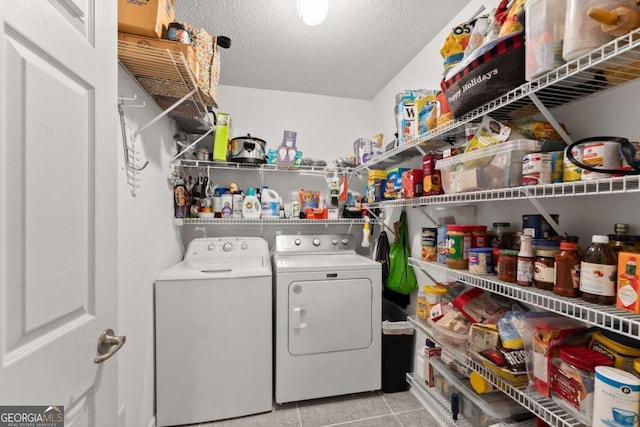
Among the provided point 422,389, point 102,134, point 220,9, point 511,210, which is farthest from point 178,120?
point 422,389

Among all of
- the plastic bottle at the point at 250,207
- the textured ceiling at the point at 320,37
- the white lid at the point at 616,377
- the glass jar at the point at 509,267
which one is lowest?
the white lid at the point at 616,377

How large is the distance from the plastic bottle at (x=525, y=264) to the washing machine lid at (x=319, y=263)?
1149 mm

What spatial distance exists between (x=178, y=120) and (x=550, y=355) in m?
2.55

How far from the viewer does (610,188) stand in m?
0.67

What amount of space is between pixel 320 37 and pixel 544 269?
189 centimetres

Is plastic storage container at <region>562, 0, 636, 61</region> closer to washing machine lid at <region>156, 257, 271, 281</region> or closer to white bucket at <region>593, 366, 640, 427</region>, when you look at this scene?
white bucket at <region>593, 366, 640, 427</region>

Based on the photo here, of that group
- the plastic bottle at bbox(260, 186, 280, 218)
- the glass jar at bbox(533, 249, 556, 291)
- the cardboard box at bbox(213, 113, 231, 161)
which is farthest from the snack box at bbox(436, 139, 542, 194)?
the cardboard box at bbox(213, 113, 231, 161)

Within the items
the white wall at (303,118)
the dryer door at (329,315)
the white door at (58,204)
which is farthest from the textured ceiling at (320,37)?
the dryer door at (329,315)

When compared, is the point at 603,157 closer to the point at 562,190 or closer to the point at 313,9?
the point at 562,190

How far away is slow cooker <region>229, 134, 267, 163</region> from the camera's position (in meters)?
2.31

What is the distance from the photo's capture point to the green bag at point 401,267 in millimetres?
2102

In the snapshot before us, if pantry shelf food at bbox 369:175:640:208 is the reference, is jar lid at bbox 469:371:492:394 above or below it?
below

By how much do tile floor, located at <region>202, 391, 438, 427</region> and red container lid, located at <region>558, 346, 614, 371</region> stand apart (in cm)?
135

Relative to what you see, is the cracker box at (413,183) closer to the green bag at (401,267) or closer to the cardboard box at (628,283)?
the green bag at (401,267)
